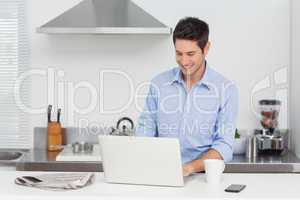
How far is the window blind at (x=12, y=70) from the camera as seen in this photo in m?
4.12

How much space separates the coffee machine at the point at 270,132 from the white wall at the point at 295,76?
0.32 feet

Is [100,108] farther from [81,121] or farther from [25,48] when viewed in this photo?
[25,48]

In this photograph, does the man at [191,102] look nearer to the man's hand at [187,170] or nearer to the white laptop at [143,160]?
the man's hand at [187,170]

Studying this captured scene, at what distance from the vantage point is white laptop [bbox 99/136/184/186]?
227 centimetres

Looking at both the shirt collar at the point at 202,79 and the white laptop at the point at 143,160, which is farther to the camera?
the shirt collar at the point at 202,79

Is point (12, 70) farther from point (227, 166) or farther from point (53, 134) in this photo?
point (227, 166)

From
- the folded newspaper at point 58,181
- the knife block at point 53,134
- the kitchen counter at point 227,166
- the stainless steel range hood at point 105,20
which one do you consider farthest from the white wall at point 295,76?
the folded newspaper at point 58,181

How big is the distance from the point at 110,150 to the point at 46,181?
0.94ft

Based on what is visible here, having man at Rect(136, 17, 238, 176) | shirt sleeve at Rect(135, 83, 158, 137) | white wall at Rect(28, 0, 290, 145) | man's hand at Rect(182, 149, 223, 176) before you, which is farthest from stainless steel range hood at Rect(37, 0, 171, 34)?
man's hand at Rect(182, 149, 223, 176)

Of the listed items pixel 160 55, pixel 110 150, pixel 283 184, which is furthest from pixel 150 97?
pixel 160 55

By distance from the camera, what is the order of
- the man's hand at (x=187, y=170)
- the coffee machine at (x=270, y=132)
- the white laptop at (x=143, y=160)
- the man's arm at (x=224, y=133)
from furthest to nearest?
the coffee machine at (x=270, y=132)
the man's arm at (x=224, y=133)
the man's hand at (x=187, y=170)
the white laptop at (x=143, y=160)

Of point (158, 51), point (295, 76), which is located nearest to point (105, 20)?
point (158, 51)

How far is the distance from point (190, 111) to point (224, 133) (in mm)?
256

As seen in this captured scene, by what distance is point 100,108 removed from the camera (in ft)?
13.7
